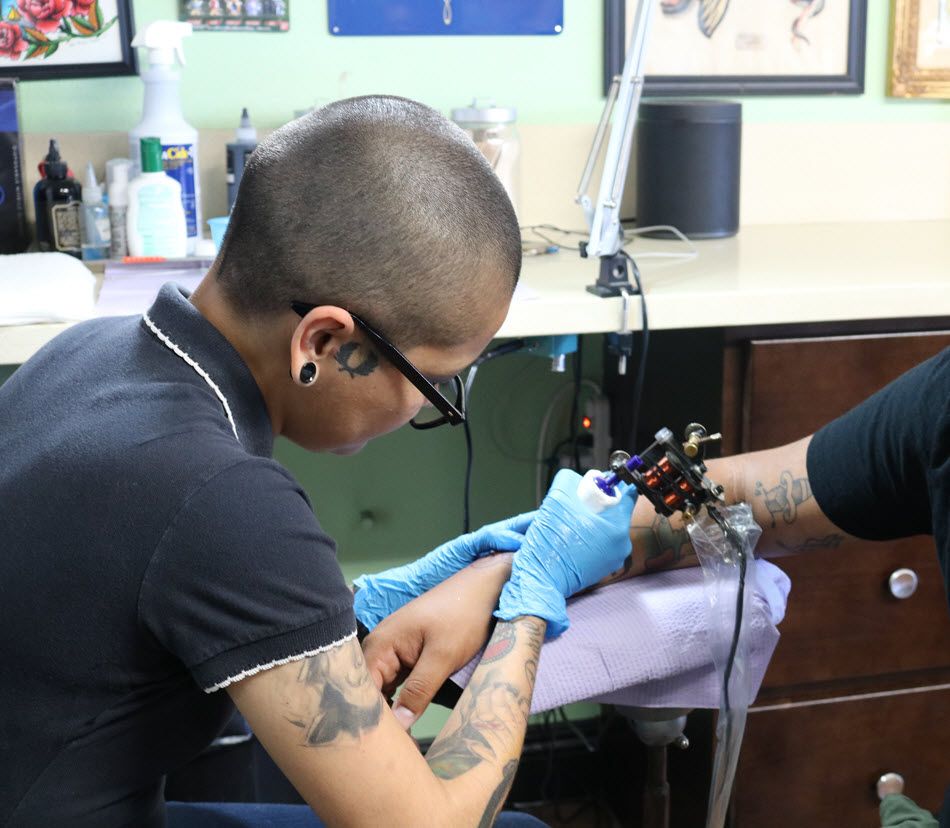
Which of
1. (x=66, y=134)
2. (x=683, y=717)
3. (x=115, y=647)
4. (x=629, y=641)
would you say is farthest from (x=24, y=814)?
(x=66, y=134)

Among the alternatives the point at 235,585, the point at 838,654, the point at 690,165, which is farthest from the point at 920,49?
the point at 235,585

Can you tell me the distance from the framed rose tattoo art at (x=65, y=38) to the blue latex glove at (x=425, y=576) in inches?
43.8

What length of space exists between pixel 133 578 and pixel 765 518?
0.74 meters

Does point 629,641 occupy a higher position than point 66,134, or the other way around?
point 66,134

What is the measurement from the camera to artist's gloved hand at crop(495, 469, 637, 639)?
1104 mm

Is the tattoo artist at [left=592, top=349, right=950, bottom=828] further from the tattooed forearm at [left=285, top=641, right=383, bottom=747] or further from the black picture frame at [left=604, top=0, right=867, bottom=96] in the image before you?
the black picture frame at [left=604, top=0, right=867, bottom=96]

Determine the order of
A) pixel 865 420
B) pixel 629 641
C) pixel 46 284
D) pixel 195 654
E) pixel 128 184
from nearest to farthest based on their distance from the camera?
1. pixel 195 654
2. pixel 629 641
3. pixel 865 420
4. pixel 46 284
5. pixel 128 184

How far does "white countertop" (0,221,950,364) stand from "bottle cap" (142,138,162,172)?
393 mm

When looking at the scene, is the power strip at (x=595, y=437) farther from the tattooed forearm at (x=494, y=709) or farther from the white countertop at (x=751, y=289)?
the tattooed forearm at (x=494, y=709)

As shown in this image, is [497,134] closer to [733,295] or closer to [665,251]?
[665,251]

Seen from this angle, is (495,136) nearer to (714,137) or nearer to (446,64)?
(446,64)

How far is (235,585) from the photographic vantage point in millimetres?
760

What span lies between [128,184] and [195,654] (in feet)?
3.88

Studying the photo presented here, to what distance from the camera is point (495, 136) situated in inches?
76.1
